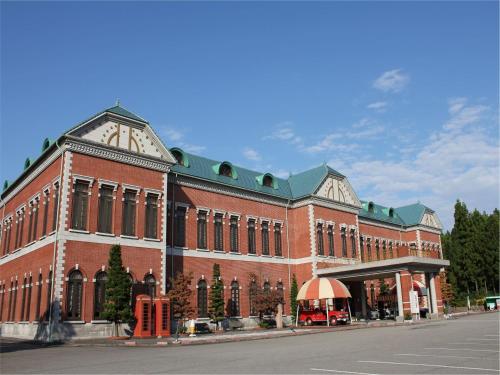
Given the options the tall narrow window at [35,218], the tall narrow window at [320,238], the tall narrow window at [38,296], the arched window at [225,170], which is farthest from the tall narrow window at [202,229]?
the tall narrow window at [320,238]

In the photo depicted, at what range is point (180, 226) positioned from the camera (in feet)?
107

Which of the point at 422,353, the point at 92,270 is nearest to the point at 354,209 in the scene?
the point at 92,270

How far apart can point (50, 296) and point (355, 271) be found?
23.3 metres

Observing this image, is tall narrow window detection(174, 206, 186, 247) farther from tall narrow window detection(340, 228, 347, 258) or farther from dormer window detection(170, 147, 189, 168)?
tall narrow window detection(340, 228, 347, 258)

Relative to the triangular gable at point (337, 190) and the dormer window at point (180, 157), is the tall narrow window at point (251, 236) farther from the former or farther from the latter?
the dormer window at point (180, 157)

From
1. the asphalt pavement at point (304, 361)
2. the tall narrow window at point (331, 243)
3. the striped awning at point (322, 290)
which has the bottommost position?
the asphalt pavement at point (304, 361)

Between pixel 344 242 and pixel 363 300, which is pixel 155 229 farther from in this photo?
pixel 363 300

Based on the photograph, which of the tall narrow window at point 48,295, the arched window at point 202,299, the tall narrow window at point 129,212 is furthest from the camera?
the arched window at point 202,299

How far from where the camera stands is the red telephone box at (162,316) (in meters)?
25.1

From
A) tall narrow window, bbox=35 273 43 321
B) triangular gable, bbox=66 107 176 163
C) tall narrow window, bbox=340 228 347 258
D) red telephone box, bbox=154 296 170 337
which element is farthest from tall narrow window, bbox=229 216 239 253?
tall narrow window, bbox=35 273 43 321

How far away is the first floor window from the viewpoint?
105 ft

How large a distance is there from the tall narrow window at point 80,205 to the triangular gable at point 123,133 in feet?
8.97

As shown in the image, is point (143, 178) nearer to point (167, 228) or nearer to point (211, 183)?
point (167, 228)

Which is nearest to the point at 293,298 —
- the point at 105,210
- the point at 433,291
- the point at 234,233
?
the point at 234,233
